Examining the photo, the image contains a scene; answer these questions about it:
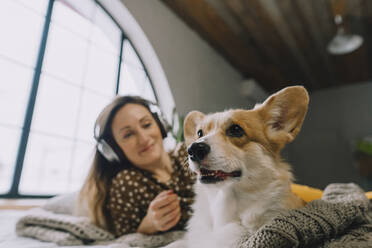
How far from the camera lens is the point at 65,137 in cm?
85

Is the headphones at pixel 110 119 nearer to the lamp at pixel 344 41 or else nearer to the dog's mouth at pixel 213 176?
the dog's mouth at pixel 213 176

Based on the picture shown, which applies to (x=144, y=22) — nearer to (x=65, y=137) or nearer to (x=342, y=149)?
(x=65, y=137)

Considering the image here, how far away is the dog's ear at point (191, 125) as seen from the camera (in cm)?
84

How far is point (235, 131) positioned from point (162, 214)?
372 mm

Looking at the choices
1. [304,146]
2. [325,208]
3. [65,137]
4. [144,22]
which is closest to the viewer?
[325,208]

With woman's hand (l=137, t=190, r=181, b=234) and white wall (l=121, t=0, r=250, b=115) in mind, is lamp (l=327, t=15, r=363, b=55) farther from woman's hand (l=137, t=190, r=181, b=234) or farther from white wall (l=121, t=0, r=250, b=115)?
woman's hand (l=137, t=190, r=181, b=234)

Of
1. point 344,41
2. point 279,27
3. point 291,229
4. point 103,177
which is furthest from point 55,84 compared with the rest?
point 344,41

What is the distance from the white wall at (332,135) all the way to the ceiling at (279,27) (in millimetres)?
223

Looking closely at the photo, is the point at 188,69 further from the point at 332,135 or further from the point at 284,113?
the point at 332,135

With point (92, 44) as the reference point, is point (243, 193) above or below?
below

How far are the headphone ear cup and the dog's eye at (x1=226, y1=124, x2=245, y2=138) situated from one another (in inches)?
17.5

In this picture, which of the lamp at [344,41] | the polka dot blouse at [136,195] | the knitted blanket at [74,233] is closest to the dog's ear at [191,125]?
the polka dot blouse at [136,195]

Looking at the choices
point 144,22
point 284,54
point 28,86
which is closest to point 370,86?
point 284,54

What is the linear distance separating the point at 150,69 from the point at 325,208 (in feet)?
2.56
